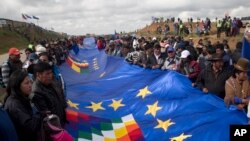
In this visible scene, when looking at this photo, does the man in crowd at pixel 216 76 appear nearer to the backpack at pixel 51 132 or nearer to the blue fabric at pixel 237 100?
the blue fabric at pixel 237 100

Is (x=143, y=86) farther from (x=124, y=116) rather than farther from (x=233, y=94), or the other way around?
(x=233, y=94)

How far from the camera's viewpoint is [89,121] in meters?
8.03

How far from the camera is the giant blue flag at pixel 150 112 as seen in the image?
6.42 meters

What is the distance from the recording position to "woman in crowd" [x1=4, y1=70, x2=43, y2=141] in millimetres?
4082

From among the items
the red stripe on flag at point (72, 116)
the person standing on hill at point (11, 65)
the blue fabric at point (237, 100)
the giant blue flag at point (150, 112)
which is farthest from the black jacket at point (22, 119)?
the person standing on hill at point (11, 65)

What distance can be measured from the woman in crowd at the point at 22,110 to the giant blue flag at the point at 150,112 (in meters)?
3.08

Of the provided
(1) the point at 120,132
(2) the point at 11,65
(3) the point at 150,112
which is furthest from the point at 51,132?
(2) the point at 11,65

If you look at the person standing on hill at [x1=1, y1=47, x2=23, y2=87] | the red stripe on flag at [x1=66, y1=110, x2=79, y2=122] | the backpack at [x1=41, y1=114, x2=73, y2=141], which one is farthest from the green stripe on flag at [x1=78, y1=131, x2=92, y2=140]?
the backpack at [x1=41, y1=114, x2=73, y2=141]

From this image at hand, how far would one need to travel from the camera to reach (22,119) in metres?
4.08

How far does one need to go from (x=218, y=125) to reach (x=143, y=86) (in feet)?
13.6

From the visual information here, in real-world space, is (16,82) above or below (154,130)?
above

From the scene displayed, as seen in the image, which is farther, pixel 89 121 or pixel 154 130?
pixel 89 121

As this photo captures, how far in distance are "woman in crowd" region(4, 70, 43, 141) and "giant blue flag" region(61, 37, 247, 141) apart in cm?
308

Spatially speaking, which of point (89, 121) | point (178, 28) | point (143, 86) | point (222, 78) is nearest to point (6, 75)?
point (89, 121)
